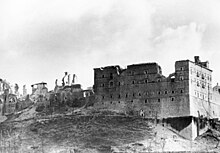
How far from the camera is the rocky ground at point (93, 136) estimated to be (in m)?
88.1

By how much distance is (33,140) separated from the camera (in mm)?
95125

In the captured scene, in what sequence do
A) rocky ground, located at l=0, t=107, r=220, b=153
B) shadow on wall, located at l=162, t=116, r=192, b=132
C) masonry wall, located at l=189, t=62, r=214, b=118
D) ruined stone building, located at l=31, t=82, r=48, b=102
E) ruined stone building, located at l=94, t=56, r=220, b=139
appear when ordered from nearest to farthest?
rocky ground, located at l=0, t=107, r=220, b=153 → shadow on wall, located at l=162, t=116, r=192, b=132 → ruined stone building, located at l=94, t=56, r=220, b=139 → masonry wall, located at l=189, t=62, r=214, b=118 → ruined stone building, located at l=31, t=82, r=48, b=102

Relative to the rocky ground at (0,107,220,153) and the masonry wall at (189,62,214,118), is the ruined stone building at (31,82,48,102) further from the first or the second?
the masonry wall at (189,62,214,118)

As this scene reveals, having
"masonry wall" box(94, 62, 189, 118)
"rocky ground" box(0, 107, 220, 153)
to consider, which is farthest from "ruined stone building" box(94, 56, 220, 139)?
"rocky ground" box(0, 107, 220, 153)

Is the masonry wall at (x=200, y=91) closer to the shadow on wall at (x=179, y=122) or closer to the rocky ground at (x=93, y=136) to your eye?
the shadow on wall at (x=179, y=122)

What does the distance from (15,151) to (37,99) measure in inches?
816

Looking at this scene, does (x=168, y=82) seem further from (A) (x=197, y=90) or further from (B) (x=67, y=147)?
(B) (x=67, y=147)

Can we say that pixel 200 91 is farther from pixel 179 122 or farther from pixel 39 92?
pixel 39 92

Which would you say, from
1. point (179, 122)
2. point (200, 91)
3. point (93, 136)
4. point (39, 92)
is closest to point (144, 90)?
point (179, 122)

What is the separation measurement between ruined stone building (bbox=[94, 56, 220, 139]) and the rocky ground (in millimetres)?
2000

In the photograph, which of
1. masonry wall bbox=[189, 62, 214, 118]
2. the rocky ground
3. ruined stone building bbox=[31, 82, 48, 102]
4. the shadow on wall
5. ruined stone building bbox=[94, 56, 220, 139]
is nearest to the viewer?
the rocky ground

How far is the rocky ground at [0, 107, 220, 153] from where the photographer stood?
88.1 m

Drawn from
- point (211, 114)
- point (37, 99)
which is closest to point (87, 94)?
point (37, 99)

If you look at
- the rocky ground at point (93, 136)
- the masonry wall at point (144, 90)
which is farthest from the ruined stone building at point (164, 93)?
the rocky ground at point (93, 136)
